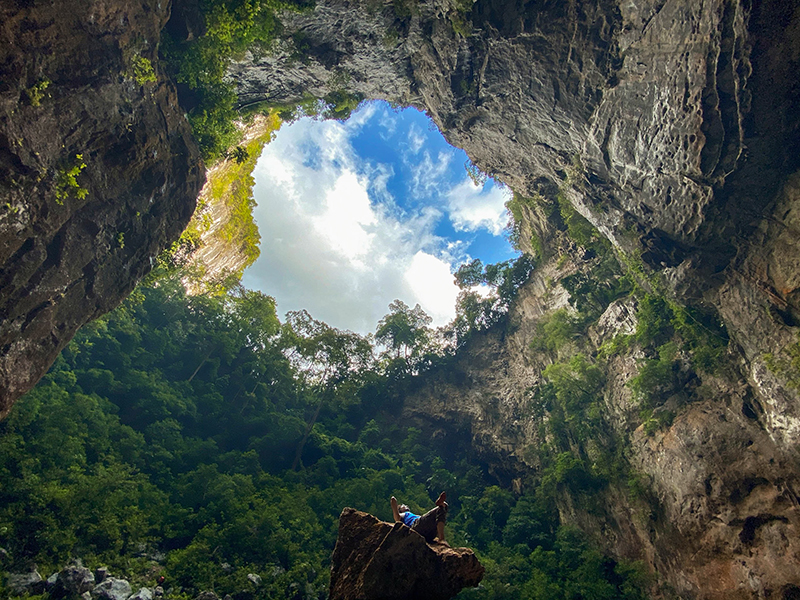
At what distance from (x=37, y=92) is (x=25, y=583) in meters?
11.0

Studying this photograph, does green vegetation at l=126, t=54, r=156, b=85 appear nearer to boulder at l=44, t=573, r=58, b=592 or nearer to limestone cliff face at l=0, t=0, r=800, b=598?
limestone cliff face at l=0, t=0, r=800, b=598

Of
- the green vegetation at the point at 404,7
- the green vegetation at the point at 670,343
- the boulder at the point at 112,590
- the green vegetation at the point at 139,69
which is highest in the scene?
the green vegetation at the point at 404,7

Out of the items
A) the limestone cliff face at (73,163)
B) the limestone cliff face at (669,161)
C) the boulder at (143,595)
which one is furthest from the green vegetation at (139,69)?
the boulder at (143,595)

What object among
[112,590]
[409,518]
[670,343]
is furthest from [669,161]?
[112,590]

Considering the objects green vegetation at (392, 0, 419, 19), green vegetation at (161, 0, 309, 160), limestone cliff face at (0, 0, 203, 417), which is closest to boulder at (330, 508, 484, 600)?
limestone cliff face at (0, 0, 203, 417)

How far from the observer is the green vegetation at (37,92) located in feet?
22.6

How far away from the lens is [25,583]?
950 centimetres

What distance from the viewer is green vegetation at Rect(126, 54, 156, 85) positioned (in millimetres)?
9258

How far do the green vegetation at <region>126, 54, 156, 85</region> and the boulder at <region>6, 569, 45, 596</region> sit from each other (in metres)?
12.2

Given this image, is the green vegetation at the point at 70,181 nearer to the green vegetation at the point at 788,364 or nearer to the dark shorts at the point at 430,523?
the dark shorts at the point at 430,523

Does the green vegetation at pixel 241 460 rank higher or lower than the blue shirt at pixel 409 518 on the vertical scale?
higher

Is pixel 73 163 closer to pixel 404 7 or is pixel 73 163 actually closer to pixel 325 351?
pixel 404 7

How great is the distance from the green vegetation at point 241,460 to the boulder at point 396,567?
874 cm

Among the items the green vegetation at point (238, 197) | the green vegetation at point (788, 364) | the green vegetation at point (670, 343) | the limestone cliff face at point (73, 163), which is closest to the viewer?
the limestone cliff face at point (73, 163)
